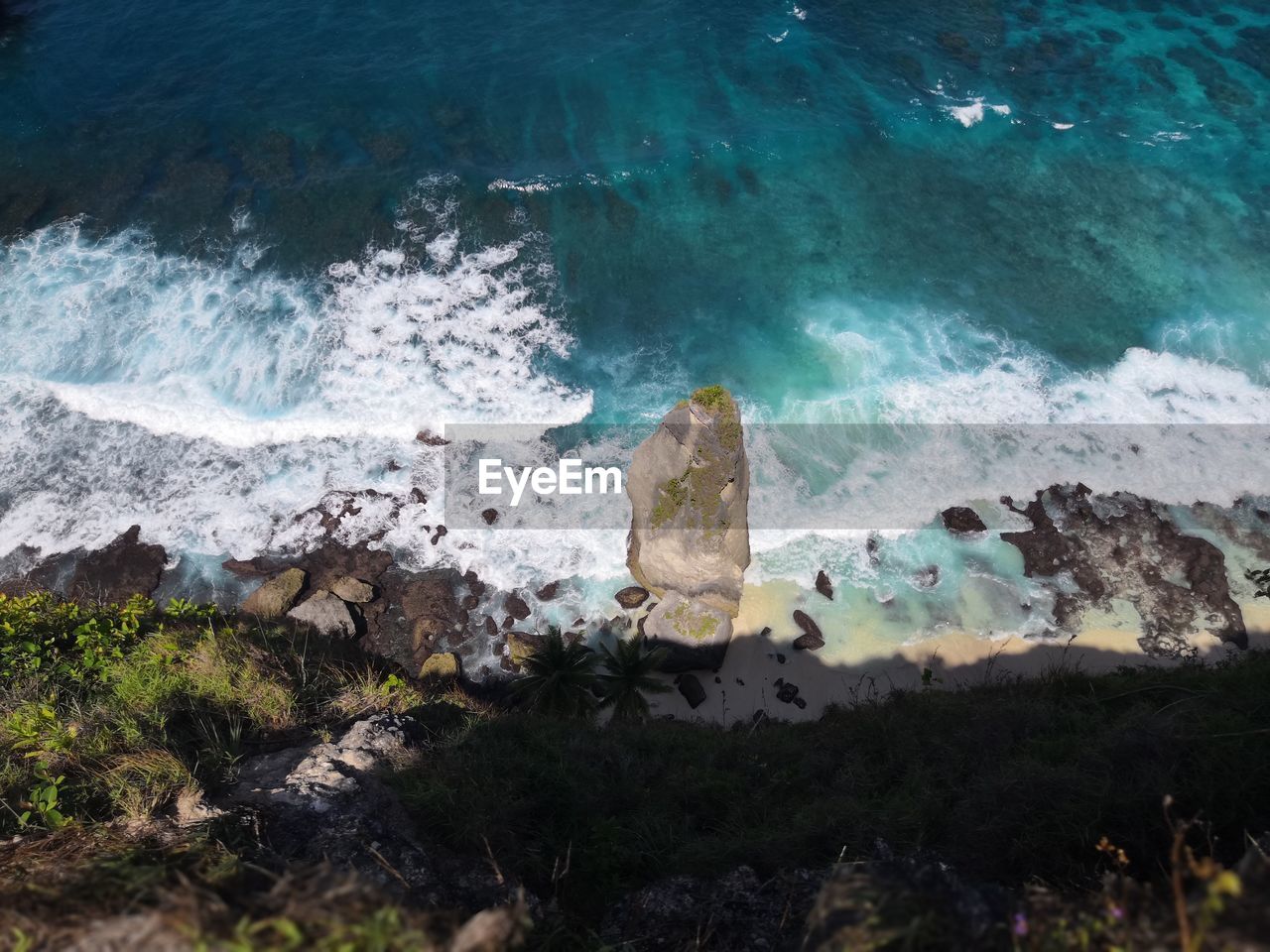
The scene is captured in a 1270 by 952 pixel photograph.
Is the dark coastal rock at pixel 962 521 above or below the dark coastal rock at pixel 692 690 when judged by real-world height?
above

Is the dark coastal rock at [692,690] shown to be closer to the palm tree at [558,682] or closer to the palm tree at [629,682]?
the palm tree at [629,682]

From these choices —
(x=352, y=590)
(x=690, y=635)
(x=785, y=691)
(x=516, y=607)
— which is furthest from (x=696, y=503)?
(x=352, y=590)

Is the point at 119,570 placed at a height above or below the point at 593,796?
below

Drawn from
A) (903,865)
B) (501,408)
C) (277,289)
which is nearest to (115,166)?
(277,289)

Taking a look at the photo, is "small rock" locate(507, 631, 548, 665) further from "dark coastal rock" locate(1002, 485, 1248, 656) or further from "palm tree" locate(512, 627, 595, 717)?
"dark coastal rock" locate(1002, 485, 1248, 656)

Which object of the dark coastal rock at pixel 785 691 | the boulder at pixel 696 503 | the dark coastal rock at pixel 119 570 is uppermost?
the boulder at pixel 696 503

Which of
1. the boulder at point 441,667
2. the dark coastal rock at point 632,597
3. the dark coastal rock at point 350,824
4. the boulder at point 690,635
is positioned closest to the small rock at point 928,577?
the boulder at point 690,635

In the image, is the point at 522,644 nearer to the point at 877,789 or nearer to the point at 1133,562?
the point at 877,789

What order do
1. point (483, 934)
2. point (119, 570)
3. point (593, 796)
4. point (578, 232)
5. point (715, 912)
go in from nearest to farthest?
point (483, 934) → point (715, 912) → point (593, 796) → point (119, 570) → point (578, 232)
